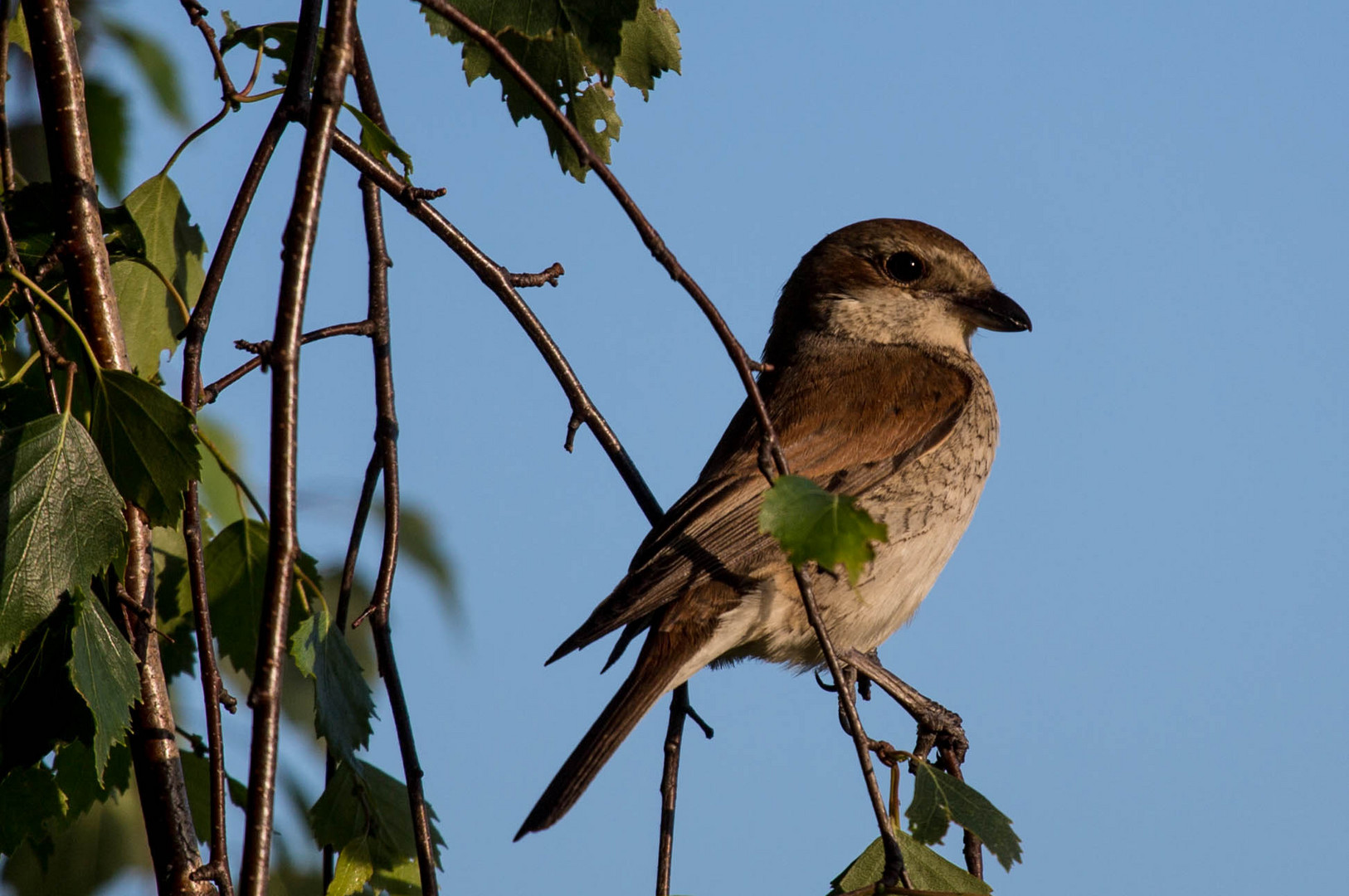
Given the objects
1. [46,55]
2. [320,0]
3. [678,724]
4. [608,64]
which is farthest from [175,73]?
[678,724]

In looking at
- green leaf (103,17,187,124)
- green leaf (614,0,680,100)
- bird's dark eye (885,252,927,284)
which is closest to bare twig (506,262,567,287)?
green leaf (614,0,680,100)

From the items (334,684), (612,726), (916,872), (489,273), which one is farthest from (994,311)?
(334,684)

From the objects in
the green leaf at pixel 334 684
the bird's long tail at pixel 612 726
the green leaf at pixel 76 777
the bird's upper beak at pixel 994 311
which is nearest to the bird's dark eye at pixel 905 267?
the bird's upper beak at pixel 994 311

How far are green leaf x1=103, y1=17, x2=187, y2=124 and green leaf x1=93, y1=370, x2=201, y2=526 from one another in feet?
6.99

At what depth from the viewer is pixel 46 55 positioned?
2699mm

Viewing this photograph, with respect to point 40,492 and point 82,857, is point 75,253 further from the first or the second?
point 82,857

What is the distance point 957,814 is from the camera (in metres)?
2.67

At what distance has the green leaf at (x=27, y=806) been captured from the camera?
2711 mm

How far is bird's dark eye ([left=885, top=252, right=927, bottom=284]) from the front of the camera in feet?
16.6

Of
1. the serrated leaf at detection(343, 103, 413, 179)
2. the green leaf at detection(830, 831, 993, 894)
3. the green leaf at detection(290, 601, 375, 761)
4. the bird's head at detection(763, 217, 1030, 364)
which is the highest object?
the bird's head at detection(763, 217, 1030, 364)

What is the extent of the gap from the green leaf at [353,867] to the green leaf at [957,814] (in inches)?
43.4

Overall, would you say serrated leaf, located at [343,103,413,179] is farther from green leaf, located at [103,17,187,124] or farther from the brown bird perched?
green leaf, located at [103,17,187,124]

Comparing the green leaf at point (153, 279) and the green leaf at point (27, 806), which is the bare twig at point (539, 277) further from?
the green leaf at point (27, 806)

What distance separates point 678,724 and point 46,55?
1.93m
